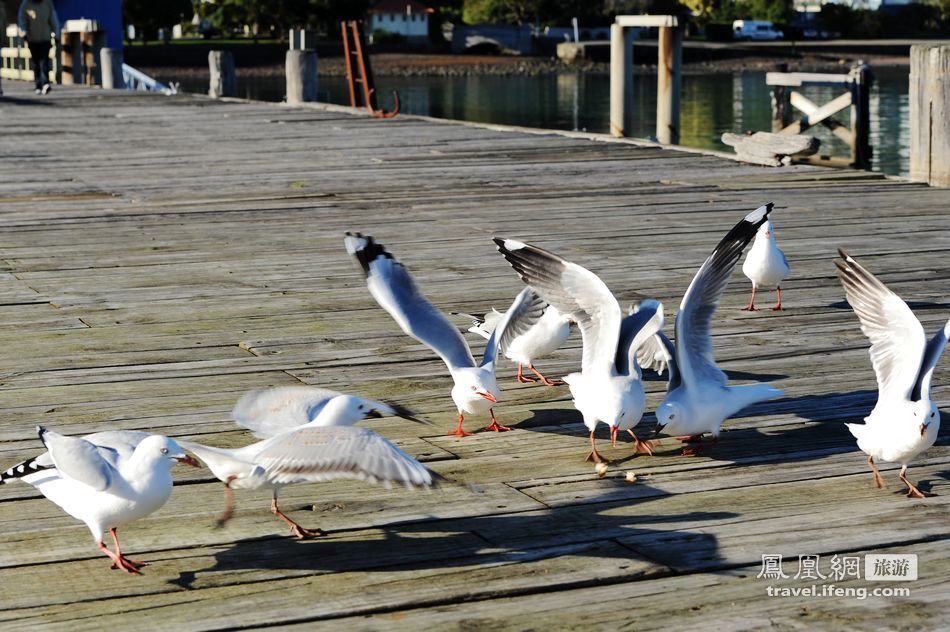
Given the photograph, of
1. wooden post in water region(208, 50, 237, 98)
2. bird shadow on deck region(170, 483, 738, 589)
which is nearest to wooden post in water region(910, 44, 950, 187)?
bird shadow on deck region(170, 483, 738, 589)

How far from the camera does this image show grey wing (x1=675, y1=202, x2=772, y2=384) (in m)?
4.90

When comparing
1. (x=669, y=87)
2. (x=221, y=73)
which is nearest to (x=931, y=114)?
(x=669, y=87)

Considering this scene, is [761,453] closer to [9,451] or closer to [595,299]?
[595,299]

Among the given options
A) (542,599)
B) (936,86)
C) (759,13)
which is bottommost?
(542,599)

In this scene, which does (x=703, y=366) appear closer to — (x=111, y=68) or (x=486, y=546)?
(x=486, y=546)

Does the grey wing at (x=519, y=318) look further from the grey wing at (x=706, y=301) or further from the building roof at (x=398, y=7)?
the building roof at (x=398, y=7)

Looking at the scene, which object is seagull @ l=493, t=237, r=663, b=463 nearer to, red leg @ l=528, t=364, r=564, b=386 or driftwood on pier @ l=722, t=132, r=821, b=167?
red leg @ l=528, t=364, r=564, b=386

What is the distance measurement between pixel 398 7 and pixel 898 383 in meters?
99.1

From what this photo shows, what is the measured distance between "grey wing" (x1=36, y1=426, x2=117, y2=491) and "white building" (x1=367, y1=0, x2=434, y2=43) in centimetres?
9760

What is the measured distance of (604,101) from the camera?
54812mm

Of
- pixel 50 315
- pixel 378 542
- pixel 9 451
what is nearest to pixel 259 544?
pixel 378 542

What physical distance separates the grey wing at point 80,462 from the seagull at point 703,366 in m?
2.04

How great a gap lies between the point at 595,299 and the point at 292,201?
24.1 feet

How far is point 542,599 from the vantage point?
3.70m
